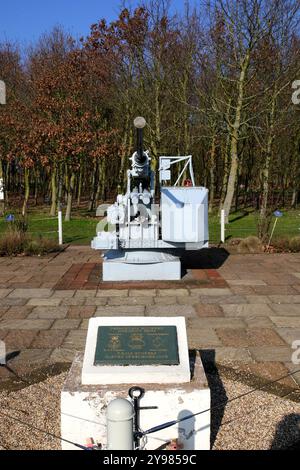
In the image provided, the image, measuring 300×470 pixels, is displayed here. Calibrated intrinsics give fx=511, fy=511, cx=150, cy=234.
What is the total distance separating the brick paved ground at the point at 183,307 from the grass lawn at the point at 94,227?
4.32 metres

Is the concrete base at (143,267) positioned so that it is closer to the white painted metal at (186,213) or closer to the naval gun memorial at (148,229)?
the naval gun memorial at (148,229)

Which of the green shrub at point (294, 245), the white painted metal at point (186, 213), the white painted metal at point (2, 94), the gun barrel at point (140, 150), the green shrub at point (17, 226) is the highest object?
the white painted metal at point (2, 94)

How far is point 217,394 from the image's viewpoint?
4535mm

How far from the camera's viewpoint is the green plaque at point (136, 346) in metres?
3.89

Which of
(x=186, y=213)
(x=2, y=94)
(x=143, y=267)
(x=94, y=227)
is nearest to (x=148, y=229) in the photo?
(x=143, y=267)

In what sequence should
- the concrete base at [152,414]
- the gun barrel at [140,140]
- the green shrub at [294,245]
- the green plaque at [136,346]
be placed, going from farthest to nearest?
the green shrub at [294,245], the gun barrel at [140,140], the green plaque at [136,346], the concrete base at [152,414]

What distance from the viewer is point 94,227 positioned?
1862cm

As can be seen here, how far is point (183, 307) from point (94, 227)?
11417 mm

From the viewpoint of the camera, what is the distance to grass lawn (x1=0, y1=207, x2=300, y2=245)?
15897 millimetres

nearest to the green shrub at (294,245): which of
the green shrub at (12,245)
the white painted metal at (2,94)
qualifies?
the green shrub at (12,245)

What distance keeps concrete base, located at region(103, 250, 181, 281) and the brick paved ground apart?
1.20 feet

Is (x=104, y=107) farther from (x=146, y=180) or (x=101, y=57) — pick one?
(x=146, y=180)

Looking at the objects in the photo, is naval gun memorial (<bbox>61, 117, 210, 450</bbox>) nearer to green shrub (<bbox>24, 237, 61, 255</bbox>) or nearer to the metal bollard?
the metal bollard

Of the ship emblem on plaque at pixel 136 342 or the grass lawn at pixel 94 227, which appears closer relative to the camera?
the ship emblem on plaque at pixel 136 342
